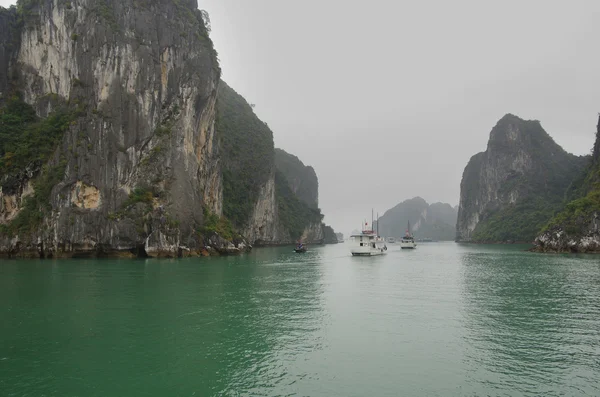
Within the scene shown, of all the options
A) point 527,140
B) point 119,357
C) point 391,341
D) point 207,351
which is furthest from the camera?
point 527,140

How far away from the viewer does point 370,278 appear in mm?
34656

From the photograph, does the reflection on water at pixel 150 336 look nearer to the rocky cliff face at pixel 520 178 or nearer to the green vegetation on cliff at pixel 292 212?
the green vegetation on cliff at pixel 292 212

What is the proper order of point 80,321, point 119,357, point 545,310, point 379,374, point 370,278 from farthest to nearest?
point 370,278
point 545,310
point 80,321
point 119,357
point 379,374

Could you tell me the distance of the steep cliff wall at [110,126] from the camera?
169ft

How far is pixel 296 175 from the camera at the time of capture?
18550 centimetres

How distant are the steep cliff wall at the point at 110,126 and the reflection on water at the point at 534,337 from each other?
140 ft

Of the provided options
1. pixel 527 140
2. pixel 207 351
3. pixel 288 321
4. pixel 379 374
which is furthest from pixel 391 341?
pixel 527 140

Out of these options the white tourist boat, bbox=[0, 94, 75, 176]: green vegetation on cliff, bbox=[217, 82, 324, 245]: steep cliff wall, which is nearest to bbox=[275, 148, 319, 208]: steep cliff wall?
bbox=[217, 82, 324, 245]: steep cliff wall

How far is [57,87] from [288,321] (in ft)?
194

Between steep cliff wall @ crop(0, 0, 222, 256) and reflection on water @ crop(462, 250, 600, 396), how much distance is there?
140 feet

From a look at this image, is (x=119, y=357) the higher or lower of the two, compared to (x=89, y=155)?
lower

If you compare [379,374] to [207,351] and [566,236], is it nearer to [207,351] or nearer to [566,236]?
[207,351]

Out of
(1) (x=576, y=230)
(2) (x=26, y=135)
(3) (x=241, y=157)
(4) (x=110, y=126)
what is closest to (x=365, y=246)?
(1) (x=576, y=230)

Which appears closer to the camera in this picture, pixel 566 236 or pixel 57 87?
pixel 57 87
